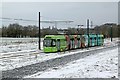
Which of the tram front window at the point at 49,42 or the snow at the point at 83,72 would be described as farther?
the tram front window at the point at 49,42

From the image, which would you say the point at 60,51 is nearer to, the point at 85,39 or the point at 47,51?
the point at 47,51

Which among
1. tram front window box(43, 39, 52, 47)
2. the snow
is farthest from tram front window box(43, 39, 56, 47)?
the snow

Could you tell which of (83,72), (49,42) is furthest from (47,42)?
(83,72)

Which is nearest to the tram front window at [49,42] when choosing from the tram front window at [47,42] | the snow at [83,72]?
the tram front window at [47,42]

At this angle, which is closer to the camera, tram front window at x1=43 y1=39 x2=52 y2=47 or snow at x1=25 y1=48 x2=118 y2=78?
snow at x1=25 y1=48 x2=118 y2=78

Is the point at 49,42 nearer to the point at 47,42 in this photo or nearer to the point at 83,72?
the point at 47,42

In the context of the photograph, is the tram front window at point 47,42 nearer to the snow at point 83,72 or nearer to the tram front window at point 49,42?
the tram front window at point 49,42

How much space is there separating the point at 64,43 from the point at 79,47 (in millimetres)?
11979

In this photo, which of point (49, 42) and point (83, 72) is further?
point (49, 42)

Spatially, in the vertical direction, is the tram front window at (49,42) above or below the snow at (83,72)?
above

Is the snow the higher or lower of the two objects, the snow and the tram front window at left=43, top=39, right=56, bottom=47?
the lower

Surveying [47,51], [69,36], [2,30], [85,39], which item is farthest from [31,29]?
[47,51]

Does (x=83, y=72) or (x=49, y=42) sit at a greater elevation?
(x=49, y=42)

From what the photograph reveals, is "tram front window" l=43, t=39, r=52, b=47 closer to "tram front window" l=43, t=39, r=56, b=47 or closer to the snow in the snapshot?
"tram front window" l=43, t=39, r=56, b=47
